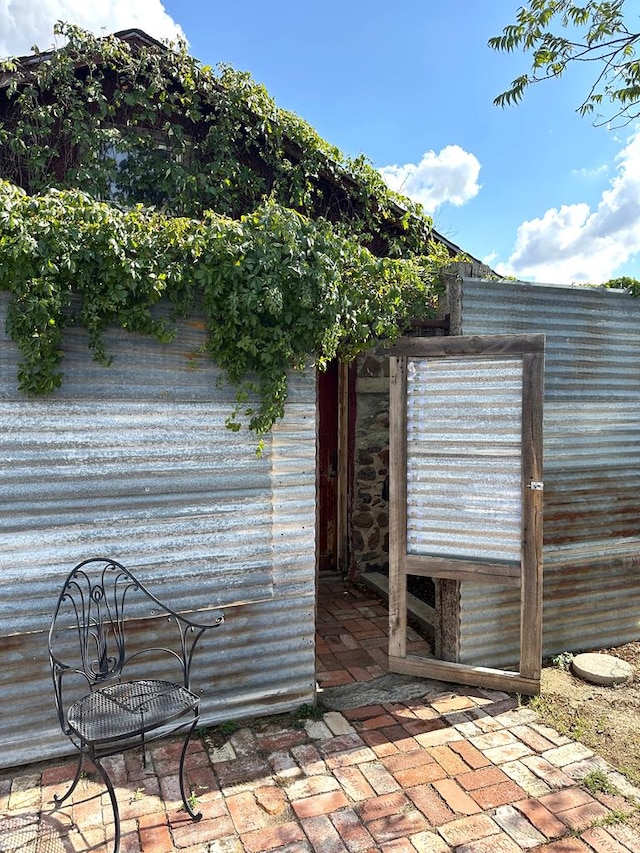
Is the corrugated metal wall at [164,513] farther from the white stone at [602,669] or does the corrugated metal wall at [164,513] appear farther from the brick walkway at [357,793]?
the white stone at [602,669]

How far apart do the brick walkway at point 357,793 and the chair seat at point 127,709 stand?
46cm

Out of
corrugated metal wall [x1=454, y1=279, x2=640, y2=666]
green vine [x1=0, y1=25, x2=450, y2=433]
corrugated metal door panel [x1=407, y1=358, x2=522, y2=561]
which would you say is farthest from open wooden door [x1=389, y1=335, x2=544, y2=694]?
green vine [x1=0, y1=25, x2=450, y2=433]

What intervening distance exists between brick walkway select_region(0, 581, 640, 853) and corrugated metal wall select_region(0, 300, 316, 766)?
1.15ft

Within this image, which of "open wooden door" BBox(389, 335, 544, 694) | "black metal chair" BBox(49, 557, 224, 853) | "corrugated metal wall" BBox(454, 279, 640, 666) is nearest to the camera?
"black metal chair" BBox(49, 557, 224, 853)

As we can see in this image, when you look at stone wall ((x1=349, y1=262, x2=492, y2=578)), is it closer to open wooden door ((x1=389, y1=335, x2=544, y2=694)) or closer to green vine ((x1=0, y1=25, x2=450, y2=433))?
green vine ((x1=0, y1=25, x2=450, y2=433))

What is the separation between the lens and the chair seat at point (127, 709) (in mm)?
2389

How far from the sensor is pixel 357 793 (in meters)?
2.71

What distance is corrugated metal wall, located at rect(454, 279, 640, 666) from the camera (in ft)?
13.1

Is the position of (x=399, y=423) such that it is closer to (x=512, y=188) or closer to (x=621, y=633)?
(x=621, y=633)

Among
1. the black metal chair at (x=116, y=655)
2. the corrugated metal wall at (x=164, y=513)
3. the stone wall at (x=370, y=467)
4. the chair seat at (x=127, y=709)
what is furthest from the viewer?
the stone wall at (x=370, y=467)

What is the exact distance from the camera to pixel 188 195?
195 inches

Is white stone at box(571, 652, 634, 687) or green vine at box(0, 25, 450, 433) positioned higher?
green vine at box(0, 25, 450, 433)

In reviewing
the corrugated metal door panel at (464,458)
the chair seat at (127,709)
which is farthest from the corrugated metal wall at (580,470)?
the chair seat at (127,709)

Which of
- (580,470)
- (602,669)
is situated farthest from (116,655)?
(580,470)
